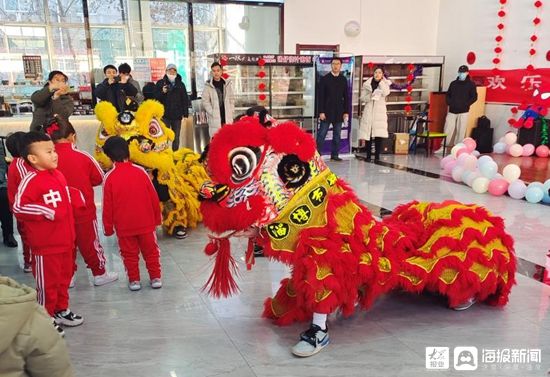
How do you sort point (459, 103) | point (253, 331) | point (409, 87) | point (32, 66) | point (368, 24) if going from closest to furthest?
point (253, 331) → point (32, 66) → point (459, 103) → point (409, 87) → point (368, 24)

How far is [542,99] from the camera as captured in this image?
8.70 metres

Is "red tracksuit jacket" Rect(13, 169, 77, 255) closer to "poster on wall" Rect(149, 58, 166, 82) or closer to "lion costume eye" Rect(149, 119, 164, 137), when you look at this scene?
"lion costume eye" Rect(149, 119, 164, 137)

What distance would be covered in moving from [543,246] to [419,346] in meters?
2.18

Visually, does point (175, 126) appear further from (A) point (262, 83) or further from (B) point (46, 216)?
(B) point (46, 216)

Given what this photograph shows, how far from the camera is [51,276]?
2.69 metres

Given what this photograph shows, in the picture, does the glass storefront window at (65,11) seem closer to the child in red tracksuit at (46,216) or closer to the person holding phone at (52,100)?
the person holding phone at (52,100)

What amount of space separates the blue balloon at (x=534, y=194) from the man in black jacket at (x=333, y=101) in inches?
141

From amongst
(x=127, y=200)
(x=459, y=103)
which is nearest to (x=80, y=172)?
(x=127, y=200)

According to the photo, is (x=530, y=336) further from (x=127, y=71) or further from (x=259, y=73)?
(x=259, y=73)

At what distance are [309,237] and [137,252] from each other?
1.41m

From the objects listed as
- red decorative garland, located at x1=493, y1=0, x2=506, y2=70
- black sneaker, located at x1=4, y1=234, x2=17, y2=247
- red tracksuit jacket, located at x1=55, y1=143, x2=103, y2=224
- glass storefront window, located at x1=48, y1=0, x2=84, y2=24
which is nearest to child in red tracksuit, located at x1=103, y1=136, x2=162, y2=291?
red tracksuit jacket, located at x1=55, y1=143, x2=103, y2=224

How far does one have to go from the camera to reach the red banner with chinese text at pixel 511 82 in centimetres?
879

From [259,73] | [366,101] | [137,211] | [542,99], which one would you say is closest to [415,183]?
[366,101]

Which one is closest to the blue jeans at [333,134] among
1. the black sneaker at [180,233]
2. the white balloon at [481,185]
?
the white balloon at [481,185]
